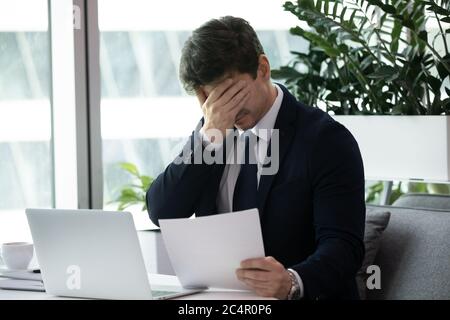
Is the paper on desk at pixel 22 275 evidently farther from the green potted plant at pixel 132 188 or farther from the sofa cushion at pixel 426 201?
the green potted plant at pixel 132 188

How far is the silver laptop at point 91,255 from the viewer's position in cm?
192

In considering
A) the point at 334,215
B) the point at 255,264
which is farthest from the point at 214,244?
the point at 334,215

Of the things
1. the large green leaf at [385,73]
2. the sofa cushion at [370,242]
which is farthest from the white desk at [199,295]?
the large green leaf at [385,73]

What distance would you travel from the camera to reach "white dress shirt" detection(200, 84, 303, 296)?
240 centimetres

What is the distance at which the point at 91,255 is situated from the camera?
1.96 m

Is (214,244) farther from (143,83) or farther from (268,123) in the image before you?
(143,83)

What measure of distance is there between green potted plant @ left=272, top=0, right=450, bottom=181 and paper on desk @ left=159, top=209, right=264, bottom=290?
68.6 inches

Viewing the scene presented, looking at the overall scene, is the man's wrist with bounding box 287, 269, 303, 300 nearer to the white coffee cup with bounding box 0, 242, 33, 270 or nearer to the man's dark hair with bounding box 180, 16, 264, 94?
the man's dark hair with bounding box 180, 16, 264, 94

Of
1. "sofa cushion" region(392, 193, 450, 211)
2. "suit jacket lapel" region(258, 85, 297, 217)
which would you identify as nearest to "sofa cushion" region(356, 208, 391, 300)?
"sofa cushion" region(392, 193, 450, 211)

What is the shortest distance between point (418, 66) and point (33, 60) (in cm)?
163

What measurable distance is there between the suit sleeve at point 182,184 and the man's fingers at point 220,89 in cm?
12

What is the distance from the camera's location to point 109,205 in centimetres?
Result: 400
